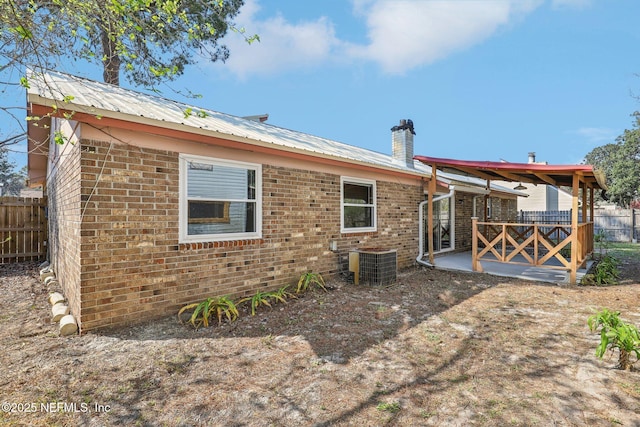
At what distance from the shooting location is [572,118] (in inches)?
933

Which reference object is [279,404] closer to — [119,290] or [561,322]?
[119,290]

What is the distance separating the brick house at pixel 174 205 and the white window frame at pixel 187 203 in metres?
0.02

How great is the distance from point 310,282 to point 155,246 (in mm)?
2983

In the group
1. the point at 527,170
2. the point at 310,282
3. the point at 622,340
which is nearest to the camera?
the point at 622,340

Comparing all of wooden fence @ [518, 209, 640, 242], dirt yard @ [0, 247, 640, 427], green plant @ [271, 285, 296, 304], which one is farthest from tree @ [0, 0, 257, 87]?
wooden fence @ [518, 209, 640, 242]

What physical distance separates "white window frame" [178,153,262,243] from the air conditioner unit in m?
2.39

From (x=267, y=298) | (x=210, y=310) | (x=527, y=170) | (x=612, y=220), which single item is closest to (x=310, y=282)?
(x=267, y=298)

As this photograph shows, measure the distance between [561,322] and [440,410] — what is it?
3299mm

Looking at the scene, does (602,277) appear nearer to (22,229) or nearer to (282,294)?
(282,294)

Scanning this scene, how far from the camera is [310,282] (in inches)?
256

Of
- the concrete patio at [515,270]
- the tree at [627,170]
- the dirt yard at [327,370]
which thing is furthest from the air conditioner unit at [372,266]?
the tree at [627,170]

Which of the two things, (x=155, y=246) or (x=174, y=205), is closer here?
(x=155, y=246)

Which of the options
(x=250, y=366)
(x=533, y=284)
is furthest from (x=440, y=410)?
(x=533, y=284)

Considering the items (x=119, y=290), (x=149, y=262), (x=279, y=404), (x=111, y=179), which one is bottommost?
(x=279, y=404)
